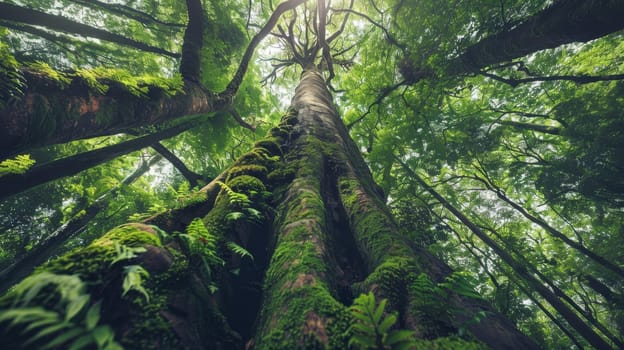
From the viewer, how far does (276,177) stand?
10.1 ft

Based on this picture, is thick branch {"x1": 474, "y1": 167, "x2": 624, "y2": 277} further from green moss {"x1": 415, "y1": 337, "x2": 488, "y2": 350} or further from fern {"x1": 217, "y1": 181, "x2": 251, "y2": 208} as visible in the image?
fern {"x1": 217, "y1": 181, "x2": 251, "y2": 208}

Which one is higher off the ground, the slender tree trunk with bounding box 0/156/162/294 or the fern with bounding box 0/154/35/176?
the slender tree trunk with bounding box 0/156/162/294

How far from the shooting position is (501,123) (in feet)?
21.8

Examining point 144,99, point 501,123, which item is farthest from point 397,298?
point 501,123

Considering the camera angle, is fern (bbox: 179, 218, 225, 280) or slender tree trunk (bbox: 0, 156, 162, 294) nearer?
fern (bbox: 179, 218, 225, 280)

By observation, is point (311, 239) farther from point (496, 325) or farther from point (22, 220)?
point (22, 220)

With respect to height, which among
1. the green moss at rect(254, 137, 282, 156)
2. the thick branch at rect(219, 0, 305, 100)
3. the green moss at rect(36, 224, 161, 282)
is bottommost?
the green moss at rect(36, 224, 161, 282)

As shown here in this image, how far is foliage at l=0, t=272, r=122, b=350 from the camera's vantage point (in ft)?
2.69

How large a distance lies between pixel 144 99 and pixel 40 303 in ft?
9.01

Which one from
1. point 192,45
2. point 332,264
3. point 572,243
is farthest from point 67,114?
point 572,243

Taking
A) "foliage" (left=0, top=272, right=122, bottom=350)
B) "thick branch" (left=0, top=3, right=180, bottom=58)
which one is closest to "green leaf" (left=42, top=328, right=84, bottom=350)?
"foliage" (left=0, top=272, right=122, bottom=350)

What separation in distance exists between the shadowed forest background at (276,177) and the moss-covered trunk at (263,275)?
12 millimetres

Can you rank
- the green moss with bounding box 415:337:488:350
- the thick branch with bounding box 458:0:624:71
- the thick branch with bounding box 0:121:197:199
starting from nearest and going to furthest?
the green moss with bounding box 415:337:488:350 < the thick branch with bounding box 458:0:624:71 < the thick branch with bounding box 0:121:197:199

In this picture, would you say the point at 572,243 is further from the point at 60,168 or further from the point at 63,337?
the point at 60,168
